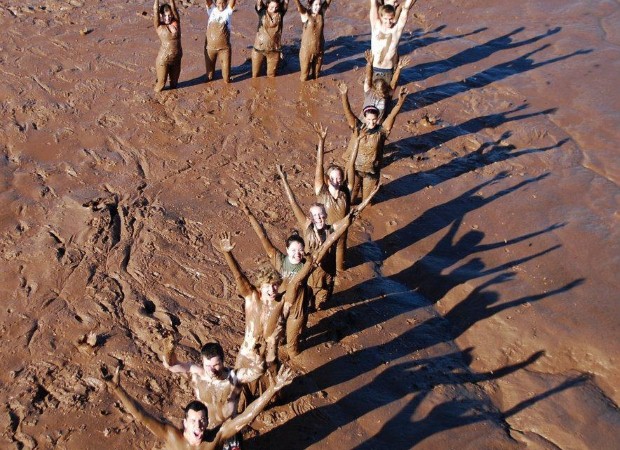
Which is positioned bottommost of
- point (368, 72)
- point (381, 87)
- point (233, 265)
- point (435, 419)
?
A: point (435, 419)

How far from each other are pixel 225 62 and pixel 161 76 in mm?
1106

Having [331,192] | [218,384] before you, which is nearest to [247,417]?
[218,384]

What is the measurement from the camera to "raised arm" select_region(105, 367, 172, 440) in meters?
4.24

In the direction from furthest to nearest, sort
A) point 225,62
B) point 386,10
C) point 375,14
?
1. point 225,62
2. point 375,14
3. point 386,10

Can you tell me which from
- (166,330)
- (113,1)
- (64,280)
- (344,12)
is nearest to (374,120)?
(166,330)

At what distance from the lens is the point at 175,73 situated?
34.2 ft

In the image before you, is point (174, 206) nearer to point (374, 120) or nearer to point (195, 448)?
→ point (374, 120)

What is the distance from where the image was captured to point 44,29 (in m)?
11.9

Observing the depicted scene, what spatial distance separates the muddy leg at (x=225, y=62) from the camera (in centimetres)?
1062

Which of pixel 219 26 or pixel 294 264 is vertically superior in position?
pixel 219 26

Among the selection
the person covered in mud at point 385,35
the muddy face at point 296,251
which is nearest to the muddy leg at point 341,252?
the muddy face at point 296,251

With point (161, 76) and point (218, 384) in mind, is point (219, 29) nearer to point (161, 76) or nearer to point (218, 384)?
point (161, 76)

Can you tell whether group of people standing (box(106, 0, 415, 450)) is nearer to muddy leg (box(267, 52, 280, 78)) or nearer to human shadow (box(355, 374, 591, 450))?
muddy leg (box(267, 52, 280, 78))

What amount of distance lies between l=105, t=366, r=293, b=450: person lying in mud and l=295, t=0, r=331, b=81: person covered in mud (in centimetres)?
771
